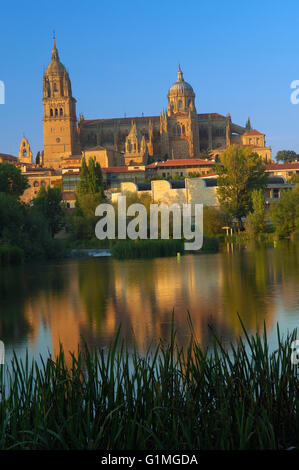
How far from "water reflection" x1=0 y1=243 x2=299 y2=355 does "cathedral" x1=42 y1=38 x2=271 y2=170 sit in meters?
71.9

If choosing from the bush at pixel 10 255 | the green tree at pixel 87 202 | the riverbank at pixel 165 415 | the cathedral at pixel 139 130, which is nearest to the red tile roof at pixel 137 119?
the cathedral at pixel 139 130

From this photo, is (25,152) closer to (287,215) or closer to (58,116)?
(58,116)

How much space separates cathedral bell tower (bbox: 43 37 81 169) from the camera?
10006 centimetres

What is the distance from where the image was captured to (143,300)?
51.2 ft

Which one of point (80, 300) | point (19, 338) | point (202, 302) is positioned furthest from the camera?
point (80, 300)

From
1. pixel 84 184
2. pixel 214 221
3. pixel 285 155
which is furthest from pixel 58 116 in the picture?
pixel 214 221

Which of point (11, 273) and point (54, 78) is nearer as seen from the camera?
point (11, 273)

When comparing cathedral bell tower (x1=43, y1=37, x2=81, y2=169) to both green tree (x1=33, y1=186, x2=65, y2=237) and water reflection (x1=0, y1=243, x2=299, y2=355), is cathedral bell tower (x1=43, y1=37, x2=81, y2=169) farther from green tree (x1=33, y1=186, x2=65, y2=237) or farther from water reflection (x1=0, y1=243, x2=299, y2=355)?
water reflection (x1=0, y1=243, x2=299, y2=355)

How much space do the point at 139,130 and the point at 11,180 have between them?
228 ft

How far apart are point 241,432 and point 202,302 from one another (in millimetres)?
10638

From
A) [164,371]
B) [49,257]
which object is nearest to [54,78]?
[49,257]

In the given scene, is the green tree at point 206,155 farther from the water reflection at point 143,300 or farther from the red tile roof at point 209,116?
the water reflection at point 143,300

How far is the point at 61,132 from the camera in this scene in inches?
3969
